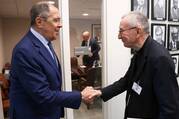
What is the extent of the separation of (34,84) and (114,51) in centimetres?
114

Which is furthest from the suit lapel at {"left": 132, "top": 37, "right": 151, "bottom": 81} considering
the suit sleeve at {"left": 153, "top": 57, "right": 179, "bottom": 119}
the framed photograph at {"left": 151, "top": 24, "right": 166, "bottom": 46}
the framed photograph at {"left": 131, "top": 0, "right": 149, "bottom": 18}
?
the framed photograph at {"left": 151, "top": 24, "right": 166, "bottom": 46}

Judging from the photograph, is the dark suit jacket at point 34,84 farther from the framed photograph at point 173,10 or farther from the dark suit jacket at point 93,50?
the framed photograph at point 173,10

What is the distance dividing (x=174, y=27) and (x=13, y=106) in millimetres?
2203

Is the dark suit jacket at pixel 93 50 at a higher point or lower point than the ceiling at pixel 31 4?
lower

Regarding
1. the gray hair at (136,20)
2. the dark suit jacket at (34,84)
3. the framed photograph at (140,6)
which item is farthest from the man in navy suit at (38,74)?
the framed photograph at (140,6)

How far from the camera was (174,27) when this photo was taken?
9.23 ft

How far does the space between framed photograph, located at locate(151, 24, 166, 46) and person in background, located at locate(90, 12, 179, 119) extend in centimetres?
104

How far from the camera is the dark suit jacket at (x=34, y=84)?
133 centimetres

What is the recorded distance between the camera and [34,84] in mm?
1327

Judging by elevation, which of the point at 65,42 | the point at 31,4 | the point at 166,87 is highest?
the point at 31,4

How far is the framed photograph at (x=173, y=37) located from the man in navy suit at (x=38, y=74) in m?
1.71

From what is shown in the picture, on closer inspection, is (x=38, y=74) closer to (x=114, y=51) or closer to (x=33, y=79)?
(x=33, y=79)

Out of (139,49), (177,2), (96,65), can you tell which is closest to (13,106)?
(139,49)

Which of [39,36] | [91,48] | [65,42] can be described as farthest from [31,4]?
[39,36]
